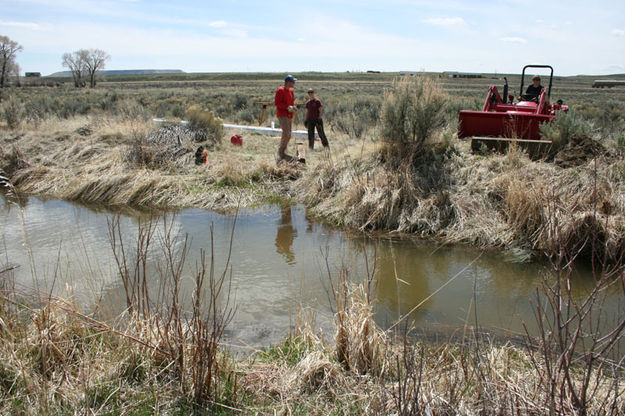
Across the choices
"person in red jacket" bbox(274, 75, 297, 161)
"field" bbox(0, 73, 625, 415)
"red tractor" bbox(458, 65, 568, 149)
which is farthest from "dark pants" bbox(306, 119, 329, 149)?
"red tractor" bbox(458, 65, 568, 149)

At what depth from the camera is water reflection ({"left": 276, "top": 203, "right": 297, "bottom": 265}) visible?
7.14 meters

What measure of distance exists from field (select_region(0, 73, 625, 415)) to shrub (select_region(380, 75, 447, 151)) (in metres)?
0.03

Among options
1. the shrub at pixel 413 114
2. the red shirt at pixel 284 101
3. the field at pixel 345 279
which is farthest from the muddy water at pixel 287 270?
the red shirt at pixel 284 101

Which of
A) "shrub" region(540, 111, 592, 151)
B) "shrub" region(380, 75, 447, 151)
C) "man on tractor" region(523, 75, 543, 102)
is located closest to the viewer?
"shrub" region(540, 111, 592, 151)

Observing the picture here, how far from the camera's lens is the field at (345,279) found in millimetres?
2936

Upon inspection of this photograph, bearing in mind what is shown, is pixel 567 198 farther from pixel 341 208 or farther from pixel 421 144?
pixel 341 208

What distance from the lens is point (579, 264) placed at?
6.70m

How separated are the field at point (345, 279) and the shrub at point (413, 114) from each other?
1.3 inches

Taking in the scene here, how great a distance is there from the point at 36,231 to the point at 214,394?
6268 mm

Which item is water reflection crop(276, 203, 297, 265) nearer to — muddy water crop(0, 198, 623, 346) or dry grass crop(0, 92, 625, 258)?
muddy water crop(0, 198, 623, 346)

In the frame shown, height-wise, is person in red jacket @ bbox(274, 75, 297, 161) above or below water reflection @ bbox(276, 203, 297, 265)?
above

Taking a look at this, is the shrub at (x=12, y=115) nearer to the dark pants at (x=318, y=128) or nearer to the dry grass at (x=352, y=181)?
the dry grass at (x=352, y=181)

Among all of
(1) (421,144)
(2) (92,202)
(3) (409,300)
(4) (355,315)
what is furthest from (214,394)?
(2) (92,202)

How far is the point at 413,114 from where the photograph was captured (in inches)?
375
